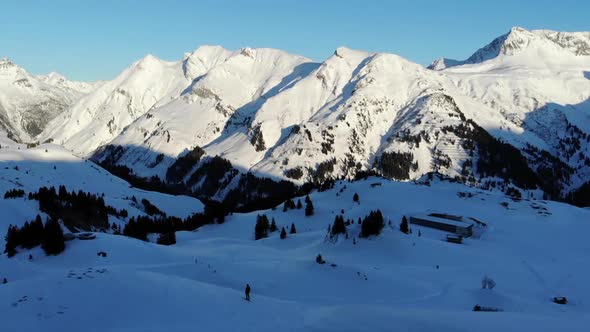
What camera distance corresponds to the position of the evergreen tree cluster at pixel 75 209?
4820 inches

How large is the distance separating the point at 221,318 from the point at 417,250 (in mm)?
47558

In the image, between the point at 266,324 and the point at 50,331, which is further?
the point at 266,324

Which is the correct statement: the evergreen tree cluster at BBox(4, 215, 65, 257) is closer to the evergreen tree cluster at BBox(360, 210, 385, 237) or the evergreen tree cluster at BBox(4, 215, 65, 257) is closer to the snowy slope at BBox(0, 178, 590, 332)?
the snowy slope at BBox(0, 178, 590, 332)

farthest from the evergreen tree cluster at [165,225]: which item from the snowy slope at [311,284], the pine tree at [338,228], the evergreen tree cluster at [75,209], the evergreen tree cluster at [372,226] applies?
the evergreen tree cluster at [372,226]

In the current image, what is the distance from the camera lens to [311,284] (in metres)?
49.4

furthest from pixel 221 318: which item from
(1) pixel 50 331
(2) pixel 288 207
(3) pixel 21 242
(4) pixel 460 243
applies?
(2) pixel 288 207

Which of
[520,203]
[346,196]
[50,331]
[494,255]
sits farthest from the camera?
[346,196]

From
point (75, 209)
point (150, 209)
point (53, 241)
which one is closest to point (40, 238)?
point (53, 241)

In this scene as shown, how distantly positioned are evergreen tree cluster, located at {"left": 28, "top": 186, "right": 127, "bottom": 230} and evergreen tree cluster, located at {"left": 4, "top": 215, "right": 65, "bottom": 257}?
54153 mm

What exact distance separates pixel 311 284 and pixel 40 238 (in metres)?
35.6

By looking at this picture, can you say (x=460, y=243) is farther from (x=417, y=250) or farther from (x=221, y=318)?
(x=221, y=318)

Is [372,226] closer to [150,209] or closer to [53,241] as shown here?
[53,241]

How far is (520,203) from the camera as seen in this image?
135625 millimetres

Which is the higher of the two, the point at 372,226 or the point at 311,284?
the point at 372,226
